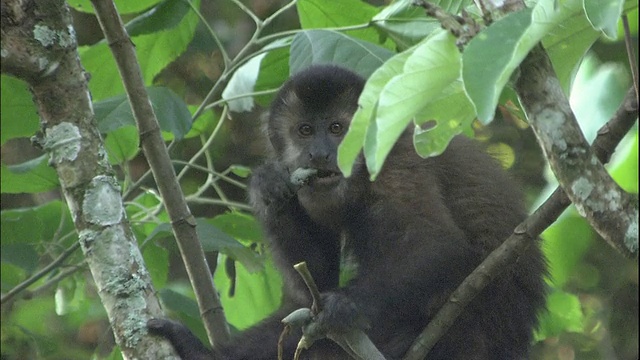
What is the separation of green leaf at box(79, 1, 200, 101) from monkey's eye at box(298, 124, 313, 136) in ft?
2.97

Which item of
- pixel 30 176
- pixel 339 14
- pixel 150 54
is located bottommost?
pixel 339 14

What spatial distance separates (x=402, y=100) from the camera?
2039mm

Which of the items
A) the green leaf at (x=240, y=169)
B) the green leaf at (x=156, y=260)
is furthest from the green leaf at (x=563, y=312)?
the green leaf at (x=156, y=260)

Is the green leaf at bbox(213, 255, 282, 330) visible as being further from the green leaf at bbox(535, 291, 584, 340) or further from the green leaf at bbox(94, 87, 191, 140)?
the green leaf at bbox(535, 291, 584, 340)

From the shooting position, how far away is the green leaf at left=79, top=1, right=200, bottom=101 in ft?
15.6

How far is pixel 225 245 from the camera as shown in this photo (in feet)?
13.9

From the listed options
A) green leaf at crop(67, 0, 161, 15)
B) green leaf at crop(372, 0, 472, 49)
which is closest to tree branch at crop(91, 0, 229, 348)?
green leaf at crop(67, 0, 161, 15)

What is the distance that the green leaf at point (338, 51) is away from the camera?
4.00 metres

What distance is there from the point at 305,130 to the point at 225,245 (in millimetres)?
653

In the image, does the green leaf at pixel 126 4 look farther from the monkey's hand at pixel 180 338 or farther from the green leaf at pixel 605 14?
the green leaf at pixel 605 14

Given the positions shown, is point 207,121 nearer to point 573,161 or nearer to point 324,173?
point 324,173

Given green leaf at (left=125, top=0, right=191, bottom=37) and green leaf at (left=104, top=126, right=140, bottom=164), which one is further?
green leaf at (left=104, top=126, right=140, bottom=164)

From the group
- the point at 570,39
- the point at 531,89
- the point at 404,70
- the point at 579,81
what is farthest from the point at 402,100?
the point at 579,81

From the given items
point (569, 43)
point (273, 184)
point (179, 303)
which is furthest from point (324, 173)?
point (569, 43)
